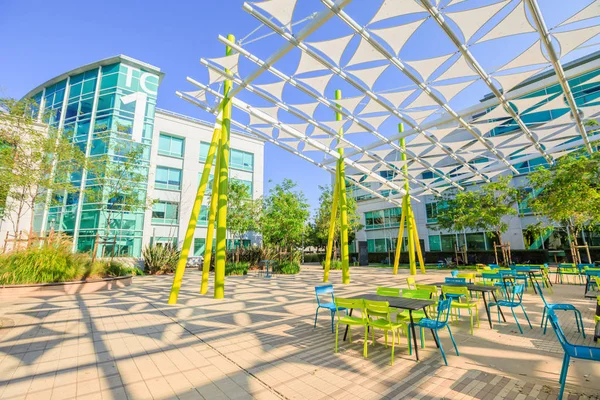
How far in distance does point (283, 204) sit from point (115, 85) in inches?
695

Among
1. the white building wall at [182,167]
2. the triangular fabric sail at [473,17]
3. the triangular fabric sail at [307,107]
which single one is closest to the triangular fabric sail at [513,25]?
the triangular fabric sail at [473,17]

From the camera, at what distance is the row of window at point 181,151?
25.0 meters

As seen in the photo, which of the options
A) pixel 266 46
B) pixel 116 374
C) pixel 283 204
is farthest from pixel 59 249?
pixel 283 204

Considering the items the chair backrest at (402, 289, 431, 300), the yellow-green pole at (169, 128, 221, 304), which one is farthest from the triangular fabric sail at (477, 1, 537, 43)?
the yellow-green pole at (169, 128, 221, 304)

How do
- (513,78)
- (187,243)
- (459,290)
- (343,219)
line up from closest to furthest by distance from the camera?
1. (459,290)
2. (513,78)
3. (187,243)
4. (343,219)

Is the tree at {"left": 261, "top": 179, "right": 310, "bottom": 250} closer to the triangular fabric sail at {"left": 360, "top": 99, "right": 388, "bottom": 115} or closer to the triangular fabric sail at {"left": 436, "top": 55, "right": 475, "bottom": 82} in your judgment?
the triangular fabric sail at {"left": 360, "top": 99, "right": 388, "bottom": 115}

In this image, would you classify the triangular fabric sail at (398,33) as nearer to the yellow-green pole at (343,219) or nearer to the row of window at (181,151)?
the yellow-green pole at (343,219)

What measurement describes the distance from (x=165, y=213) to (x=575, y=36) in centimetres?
2654

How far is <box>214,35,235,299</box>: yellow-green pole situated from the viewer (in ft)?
30.5

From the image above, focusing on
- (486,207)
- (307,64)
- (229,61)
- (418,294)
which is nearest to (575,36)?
(307,64)

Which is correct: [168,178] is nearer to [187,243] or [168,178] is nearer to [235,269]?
[235,269]

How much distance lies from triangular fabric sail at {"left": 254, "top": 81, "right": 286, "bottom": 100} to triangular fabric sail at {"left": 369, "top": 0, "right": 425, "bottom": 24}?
4083mm

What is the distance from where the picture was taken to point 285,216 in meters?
20.1

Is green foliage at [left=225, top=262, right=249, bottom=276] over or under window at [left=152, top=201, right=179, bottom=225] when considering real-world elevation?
under
